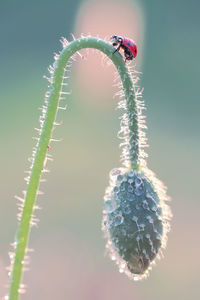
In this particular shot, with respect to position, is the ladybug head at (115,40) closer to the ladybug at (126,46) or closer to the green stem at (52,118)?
the ladybug at (126,46)

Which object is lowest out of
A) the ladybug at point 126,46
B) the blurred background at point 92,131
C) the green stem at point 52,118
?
the green stem at point 52,118

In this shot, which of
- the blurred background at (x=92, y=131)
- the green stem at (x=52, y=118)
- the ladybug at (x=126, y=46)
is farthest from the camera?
the blurred background at (x=92, y=131)

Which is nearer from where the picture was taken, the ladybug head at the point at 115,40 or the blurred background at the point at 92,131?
the ladybug head at the point at 115,40

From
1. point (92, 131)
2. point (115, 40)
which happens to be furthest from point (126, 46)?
point (92, 131)

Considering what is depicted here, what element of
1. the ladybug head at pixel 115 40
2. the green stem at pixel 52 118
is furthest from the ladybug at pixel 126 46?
the green stem at pixel 52 118

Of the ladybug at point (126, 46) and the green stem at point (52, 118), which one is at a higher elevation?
the ladybug at point (126, 46)

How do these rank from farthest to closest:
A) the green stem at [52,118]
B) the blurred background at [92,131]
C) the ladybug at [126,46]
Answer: the blurred background at [92,131]
the ladybug at [126,46]
the green stem at [52,118]

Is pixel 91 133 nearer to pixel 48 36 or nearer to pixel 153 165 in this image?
pixel 153 165
